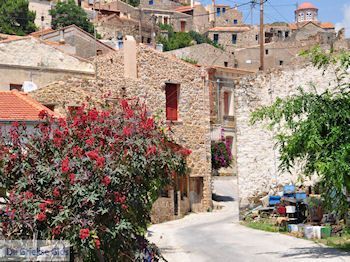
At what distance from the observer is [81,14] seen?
80.2 meters

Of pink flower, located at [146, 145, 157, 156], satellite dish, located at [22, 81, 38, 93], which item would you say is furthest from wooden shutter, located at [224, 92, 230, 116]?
pink flower, located at [146, 145, 157, 156]

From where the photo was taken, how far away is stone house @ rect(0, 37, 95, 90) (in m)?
26.0

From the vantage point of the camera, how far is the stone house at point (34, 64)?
2600 centimetres

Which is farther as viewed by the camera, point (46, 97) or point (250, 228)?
point (46, 97)

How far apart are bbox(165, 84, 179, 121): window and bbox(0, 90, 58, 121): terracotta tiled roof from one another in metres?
8.66

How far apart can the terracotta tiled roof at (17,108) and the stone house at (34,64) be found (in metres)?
5.51

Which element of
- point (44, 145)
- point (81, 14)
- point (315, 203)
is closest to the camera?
point (44, 145)

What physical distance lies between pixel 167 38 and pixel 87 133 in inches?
3120

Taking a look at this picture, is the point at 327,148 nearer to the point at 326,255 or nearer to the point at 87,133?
the point at 326,255

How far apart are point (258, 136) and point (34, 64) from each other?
11.2 meters

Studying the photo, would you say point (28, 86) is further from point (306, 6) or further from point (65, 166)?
point (306, 6)

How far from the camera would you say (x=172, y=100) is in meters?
27.5

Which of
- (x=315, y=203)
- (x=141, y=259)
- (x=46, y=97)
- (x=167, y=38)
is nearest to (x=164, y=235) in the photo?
(x=315, y=203)

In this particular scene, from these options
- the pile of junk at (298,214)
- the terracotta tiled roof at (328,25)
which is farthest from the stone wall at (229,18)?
the pile of junk at (298,214)
